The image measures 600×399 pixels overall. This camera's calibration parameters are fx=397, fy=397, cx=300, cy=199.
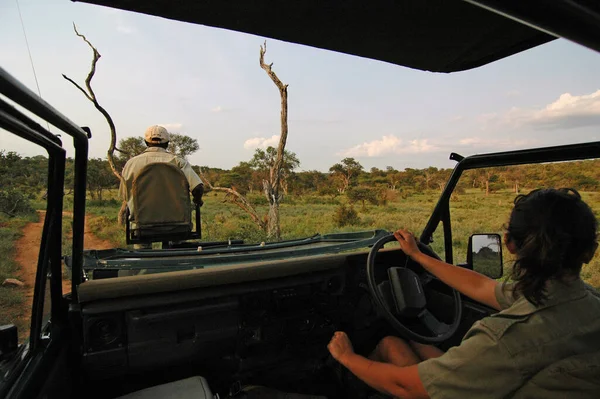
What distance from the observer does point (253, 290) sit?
2.10 meters

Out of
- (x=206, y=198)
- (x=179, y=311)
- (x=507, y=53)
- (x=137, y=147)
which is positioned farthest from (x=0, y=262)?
(x=206, y=198)

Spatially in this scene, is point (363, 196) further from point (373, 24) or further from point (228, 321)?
point (373, 24)

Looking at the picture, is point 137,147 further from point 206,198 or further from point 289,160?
point 206,198

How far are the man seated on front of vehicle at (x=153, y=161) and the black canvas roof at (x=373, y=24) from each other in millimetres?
2374

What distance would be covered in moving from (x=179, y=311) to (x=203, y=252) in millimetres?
690

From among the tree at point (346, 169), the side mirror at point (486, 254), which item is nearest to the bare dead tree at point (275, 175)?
the side mirror at point (486, 254)

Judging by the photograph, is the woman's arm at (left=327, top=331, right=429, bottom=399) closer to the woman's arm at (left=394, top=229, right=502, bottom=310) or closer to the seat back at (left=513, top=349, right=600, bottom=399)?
the seat back at (left=513, top=349, right=600, bottom=399)

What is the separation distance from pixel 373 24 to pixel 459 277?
4.27 ft

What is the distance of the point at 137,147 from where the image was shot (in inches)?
843

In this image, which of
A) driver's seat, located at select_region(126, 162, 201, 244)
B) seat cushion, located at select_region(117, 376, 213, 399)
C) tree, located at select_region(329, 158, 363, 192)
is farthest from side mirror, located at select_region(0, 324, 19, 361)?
tree, located at select_region(329, 158, 363, 192)

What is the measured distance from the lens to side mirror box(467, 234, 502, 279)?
2410 mm

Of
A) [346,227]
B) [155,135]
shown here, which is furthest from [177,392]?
[346,227]

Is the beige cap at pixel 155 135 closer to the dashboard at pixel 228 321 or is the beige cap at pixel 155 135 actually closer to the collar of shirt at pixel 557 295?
the dashboard at pixel 228 321

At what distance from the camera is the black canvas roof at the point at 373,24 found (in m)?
1.59
